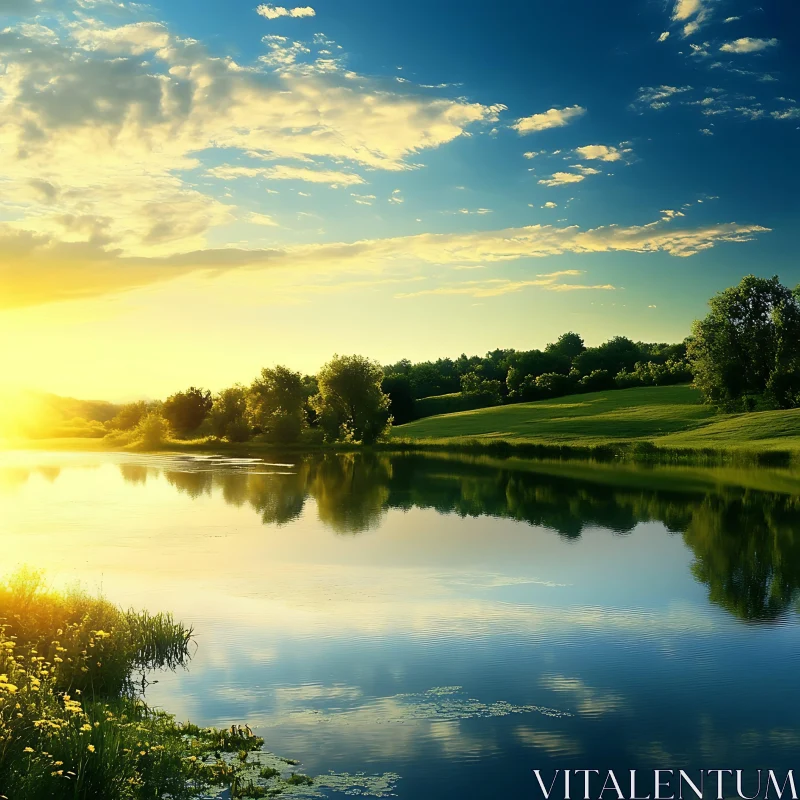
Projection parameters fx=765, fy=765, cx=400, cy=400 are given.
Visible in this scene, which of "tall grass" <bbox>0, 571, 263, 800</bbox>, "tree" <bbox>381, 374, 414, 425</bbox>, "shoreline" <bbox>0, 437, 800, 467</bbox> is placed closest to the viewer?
"tall grass" <bbox>0, 571, 263, 800</bbox>

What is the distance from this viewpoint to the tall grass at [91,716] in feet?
28.9

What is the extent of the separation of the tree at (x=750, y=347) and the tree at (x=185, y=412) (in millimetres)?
85896

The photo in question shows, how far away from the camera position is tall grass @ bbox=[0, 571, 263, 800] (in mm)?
8812

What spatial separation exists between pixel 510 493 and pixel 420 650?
33839 millimetres

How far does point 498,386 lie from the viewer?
151000mm

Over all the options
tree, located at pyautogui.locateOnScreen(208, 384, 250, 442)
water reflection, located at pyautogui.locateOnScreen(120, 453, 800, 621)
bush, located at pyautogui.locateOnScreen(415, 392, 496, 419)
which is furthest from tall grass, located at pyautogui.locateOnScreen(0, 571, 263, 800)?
bush, located at pyautogui.locateOnScreen(415, 392, 496, 419)

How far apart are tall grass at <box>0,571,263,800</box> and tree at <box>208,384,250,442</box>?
341ft

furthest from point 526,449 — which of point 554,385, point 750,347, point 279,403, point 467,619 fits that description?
point 467,619

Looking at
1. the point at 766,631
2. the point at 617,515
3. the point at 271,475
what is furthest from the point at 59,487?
the point at 766,631

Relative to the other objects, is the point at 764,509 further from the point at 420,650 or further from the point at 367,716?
the point at 367,716

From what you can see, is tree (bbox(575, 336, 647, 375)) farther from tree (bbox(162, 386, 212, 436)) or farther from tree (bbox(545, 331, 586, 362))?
tree (bbox(162, 386, 212, 436))

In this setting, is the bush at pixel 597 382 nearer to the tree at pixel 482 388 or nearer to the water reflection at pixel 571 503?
the tree at pixel 482 388

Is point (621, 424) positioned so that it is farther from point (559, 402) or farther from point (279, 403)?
point (279, 403)

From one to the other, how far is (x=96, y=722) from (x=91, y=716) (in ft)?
1.68
